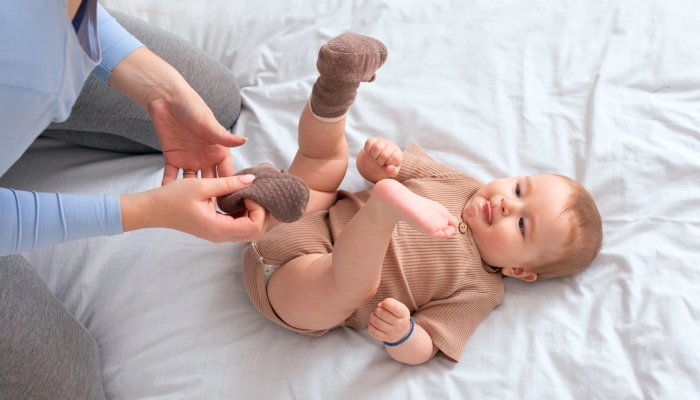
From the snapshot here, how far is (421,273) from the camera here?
3.67 feet

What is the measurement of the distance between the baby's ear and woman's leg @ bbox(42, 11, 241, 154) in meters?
0.79

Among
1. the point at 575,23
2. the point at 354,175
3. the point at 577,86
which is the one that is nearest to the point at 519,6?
the point at 575,23

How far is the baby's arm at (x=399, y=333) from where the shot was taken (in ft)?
3.24

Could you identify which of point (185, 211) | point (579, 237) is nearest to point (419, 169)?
point (579, 237)

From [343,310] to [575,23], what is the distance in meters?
1.01

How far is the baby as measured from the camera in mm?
1014

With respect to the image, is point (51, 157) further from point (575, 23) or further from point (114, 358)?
point (575, 23)

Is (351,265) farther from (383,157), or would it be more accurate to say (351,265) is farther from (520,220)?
(520,220)

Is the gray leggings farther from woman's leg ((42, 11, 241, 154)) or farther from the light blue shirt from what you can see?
the light blue shirt

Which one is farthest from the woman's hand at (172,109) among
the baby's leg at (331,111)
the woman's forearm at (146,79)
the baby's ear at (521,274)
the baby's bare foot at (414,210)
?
the baby's ear at (521,274)

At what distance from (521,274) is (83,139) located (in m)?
1.09

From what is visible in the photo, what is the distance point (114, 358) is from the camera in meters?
1.10

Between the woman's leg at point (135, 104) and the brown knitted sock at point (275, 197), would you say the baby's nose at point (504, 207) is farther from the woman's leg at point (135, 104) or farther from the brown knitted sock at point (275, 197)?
the woman's leg at point (135, 104)

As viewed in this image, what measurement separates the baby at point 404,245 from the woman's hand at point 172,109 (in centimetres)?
15
